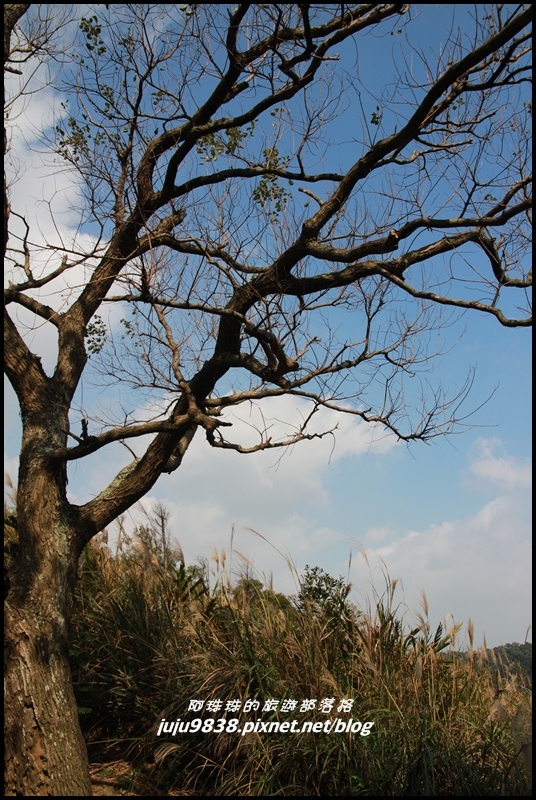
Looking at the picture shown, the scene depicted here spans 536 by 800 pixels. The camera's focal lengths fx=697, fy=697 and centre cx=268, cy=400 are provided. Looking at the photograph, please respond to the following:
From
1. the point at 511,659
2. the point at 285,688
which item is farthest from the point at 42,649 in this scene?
the point at 511,659

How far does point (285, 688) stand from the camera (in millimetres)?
5094

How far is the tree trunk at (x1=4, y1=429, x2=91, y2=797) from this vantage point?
460 centimetres

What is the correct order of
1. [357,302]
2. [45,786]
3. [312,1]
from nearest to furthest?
[45,786], [312,1], [357,302]

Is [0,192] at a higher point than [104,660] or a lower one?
higher

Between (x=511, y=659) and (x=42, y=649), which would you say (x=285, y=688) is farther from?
(x=511, y=659)

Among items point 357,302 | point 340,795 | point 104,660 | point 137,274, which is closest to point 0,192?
point 137,274

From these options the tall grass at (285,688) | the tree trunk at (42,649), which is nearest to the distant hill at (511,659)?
the tall grass at (285,688)

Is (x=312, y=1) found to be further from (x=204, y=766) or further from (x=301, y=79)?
(x=204, y=766)

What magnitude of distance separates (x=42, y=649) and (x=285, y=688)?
176 centimetres

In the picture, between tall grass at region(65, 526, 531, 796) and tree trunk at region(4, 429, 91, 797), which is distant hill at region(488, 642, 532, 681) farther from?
tree trunk at region(4, 429, 91, 797)

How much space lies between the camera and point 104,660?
6.09 m

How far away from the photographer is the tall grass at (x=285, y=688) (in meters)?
4.59

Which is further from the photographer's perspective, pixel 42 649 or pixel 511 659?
pixel 511 659

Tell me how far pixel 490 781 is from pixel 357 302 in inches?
160
